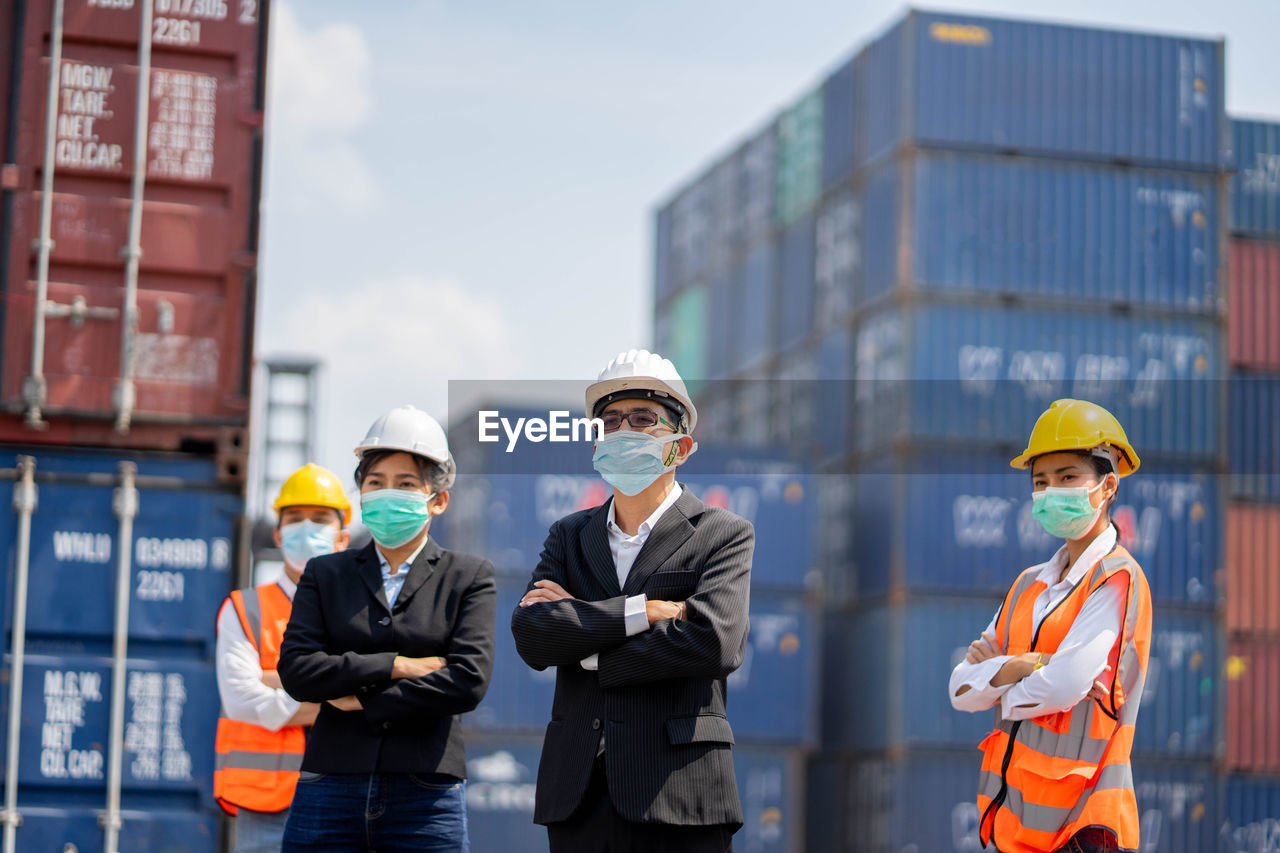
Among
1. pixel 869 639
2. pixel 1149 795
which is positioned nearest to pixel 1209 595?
pixel 1149 795

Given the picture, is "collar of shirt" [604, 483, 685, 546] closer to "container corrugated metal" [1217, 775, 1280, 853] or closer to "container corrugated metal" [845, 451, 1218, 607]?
"container corrugated metal" [845, 451, 1218, 607]

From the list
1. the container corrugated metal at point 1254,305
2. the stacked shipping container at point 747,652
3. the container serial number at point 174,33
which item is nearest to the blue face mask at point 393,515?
the container serial number at point 174,33

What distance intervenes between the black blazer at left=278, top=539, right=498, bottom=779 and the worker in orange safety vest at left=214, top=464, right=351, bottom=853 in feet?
2.71

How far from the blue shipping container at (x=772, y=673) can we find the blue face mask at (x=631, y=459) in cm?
1558

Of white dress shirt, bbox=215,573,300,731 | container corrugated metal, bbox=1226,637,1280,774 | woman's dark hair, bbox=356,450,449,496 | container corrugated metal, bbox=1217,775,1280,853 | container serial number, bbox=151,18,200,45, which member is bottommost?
container corrugated metal, bbox=1217,775,1280,853

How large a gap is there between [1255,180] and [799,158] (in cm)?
624

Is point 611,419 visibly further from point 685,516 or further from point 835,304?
point 835,304

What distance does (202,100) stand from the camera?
9.56 metres

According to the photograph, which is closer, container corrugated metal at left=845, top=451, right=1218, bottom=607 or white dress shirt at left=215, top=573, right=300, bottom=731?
white dress shirt at left=215, top=573, right=300, bottom=731

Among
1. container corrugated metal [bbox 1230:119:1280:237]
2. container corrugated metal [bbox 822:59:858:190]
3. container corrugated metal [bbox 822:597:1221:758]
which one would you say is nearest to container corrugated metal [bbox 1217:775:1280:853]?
container corrugated metal [bbox 822:597:1221:758]

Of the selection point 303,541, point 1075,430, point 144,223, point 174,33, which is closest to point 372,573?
point 303,541

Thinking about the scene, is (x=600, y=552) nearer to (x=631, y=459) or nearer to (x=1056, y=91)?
(x=631, y=459)

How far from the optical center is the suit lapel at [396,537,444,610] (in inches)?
204

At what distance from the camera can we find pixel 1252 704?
67.8 ft
